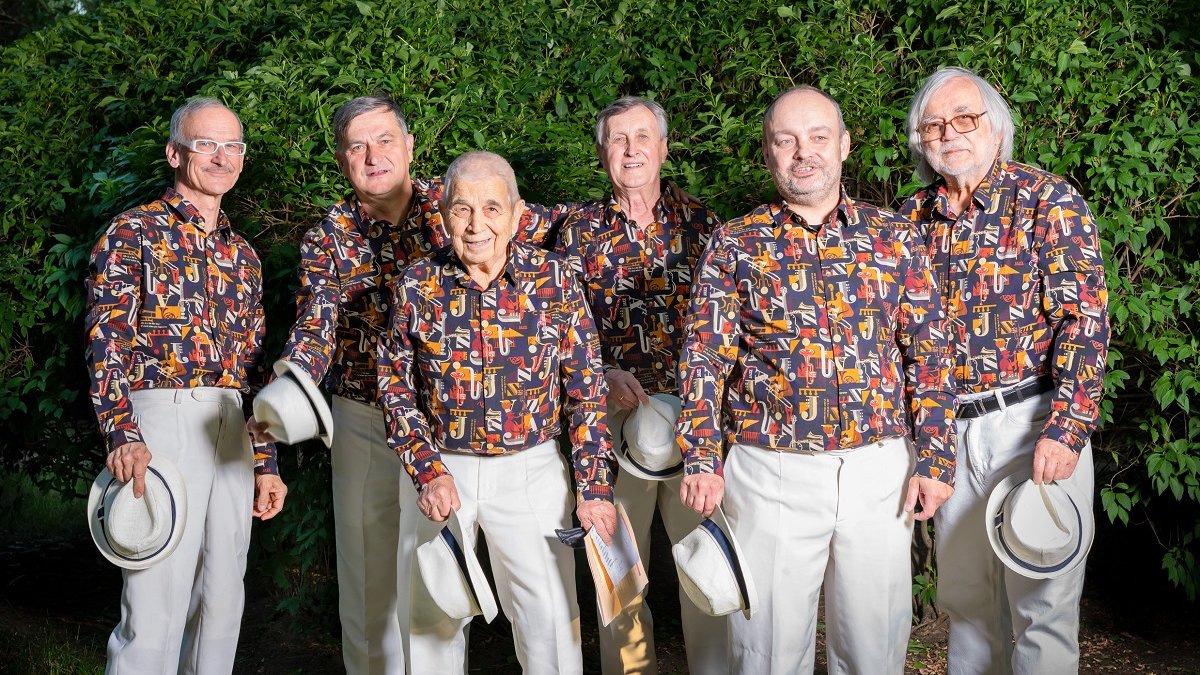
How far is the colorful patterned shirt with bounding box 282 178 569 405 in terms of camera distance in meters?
4.03

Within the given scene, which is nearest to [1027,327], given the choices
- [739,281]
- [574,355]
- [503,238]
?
[739,281]

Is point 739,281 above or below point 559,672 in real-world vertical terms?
above

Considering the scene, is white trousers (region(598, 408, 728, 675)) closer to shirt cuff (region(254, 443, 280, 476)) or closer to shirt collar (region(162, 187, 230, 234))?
shirt cuff (region(254, 443, 280, 476))

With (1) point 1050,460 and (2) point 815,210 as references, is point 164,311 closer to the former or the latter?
(2) point 815,210

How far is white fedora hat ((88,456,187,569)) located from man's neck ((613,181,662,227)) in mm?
1752

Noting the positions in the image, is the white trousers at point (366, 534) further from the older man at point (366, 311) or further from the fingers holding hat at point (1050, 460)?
the fingers holding hat at point (1050, 460)

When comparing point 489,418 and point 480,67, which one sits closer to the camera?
point 489,418

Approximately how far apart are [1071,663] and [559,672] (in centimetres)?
157

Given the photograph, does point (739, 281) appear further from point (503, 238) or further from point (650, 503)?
point (650, 503)

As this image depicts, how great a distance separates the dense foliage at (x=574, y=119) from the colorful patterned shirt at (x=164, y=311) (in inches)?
25.6

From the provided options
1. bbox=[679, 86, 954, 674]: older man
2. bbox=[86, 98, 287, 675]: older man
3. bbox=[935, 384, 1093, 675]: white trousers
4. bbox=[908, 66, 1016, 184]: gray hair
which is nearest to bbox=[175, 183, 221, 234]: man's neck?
bbox=[86, 98, 287, 675]: older man

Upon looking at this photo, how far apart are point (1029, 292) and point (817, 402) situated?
2.62 ft

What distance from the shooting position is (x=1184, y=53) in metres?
4.47

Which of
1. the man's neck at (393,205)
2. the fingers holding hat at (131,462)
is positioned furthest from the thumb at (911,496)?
the fingers holding hat at (131,462)
